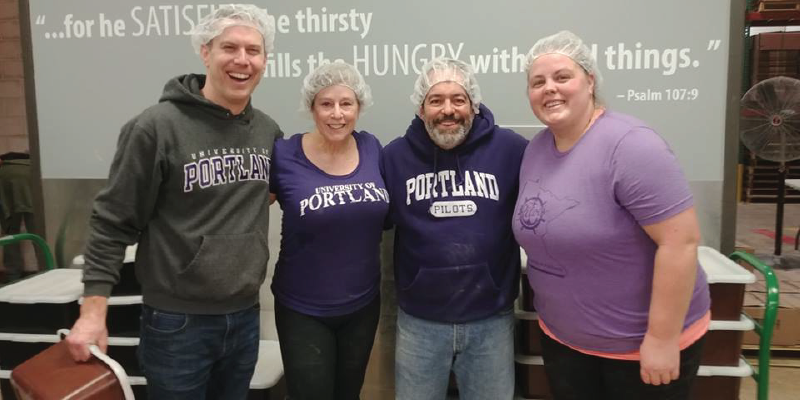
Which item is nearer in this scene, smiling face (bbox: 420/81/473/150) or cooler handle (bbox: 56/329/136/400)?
cooler handle (bbox: 56/329/136/400)

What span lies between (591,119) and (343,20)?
1.47 metres

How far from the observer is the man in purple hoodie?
1.83 metres

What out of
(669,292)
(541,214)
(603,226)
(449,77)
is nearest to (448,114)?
(449,77)

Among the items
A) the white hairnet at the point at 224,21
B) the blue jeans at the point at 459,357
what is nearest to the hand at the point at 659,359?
the blue jeans at the point at 459,357

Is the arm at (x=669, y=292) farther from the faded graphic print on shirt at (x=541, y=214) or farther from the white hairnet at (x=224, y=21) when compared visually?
the white hairnet at (x=224, y=21)

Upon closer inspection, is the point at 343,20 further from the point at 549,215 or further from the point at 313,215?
the point at 549,215

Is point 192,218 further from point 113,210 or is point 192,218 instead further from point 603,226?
point 603,226

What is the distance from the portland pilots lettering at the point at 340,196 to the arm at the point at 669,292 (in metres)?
0.85

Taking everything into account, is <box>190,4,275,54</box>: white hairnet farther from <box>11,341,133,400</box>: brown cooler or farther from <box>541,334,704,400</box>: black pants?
<box>541,334,704,400</box>: black pants

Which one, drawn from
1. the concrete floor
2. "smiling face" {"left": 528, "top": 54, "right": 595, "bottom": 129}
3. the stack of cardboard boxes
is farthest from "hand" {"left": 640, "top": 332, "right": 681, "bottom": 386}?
the stack of cardboard boxes

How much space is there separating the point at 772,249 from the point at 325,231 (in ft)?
15.6

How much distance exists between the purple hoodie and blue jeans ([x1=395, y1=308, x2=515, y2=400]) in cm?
4

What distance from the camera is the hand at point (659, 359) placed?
1471 mm

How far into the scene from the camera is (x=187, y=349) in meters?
1.67
